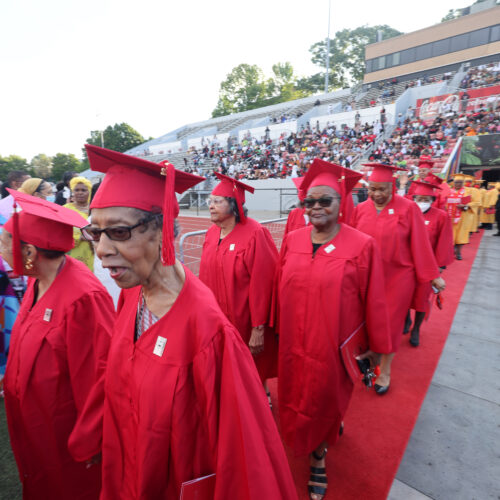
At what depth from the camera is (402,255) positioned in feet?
11.4

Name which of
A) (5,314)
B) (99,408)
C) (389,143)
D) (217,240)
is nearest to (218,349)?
(99,408)

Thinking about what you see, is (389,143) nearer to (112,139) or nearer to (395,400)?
(395,400)

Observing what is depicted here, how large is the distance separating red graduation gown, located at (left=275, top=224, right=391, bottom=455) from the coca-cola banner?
23.4 meters

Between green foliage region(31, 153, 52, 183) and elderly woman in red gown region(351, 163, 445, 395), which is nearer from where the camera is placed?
elderly woman in red gown region(351, 163, 445, 395)

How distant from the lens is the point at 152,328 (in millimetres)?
1271

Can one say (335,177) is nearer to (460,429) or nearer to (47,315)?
(47,315)

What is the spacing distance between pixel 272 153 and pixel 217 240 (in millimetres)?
25021

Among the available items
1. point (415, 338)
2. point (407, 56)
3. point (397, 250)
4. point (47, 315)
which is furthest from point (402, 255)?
point (407, 56)

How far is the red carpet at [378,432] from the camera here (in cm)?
240

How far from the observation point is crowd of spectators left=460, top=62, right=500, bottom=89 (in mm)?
23056

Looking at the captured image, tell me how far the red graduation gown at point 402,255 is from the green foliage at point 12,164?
75.7 metres

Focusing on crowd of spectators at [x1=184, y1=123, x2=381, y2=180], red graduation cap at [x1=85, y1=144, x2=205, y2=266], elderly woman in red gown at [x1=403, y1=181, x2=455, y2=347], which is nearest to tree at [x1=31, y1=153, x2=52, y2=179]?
crowd of spectators at [x1=184, y1=123, x2=381, y2=180]

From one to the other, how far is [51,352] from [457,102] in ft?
86.6

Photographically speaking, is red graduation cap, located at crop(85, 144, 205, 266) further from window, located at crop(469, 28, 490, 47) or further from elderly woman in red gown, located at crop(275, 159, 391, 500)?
window, located at crop(469, 28, 490, 47)
